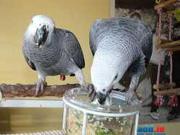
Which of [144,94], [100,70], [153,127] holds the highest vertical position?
[100,70]

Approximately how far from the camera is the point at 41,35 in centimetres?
87

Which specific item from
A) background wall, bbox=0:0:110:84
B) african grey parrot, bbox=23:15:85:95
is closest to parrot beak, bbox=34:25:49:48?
african grey parrot, bbox=23:15:85:95

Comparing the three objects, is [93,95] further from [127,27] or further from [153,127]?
[153,127]

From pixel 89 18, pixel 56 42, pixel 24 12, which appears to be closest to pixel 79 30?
pixel 89 18

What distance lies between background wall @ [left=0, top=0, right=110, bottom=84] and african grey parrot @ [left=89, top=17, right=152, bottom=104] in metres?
0.51

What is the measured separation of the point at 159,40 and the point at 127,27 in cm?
46

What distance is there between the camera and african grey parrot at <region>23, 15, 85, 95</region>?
894 millimetres

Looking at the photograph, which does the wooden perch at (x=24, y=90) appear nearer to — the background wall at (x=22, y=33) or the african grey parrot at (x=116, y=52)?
the african grey parrot at (x=116, y=52)

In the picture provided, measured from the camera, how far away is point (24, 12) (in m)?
1.45

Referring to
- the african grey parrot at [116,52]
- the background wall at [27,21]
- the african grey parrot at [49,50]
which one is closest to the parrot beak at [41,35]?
the african grey parrot at [49,50]

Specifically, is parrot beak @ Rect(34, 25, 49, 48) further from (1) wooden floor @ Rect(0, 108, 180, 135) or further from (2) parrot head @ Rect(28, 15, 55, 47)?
(1) wooden floor @ Rect(0, 108, 180, 135)

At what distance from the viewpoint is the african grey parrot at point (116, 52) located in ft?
2.39

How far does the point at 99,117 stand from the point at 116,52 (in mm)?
186

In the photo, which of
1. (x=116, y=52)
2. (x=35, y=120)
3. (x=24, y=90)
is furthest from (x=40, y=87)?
(x=35, y=120)
